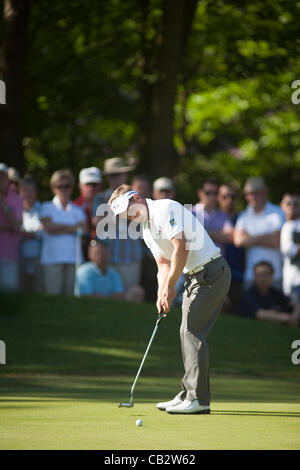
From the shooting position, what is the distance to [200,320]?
760cm

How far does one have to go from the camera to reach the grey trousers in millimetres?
7566

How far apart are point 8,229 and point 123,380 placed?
323cm

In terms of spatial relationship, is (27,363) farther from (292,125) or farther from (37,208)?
(292,125)

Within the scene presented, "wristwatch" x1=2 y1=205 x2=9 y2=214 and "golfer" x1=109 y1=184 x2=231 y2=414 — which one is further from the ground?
"wristwatch" x1=2 y1=205 x2=9 y2=214

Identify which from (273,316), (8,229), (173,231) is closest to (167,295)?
(173,231)

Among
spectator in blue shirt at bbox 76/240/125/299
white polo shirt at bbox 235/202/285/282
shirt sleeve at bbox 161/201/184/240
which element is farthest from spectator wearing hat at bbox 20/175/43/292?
shirt sleeve at bbox 161/201/184/240

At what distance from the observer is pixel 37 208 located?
1335cm

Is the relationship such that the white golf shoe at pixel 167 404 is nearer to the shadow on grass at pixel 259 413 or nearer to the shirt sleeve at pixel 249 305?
the shadow on grass at pixel 259 413

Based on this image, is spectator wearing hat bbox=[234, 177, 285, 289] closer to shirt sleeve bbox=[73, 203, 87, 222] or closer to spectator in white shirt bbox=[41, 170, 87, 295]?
shirt sleeve bbox=[73, 203, 87, 222]

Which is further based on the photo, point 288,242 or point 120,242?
point 120,242

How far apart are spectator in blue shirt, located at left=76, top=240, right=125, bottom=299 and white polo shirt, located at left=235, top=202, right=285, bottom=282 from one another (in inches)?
71.6

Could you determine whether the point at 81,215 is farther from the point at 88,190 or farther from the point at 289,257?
the point at 289,257
